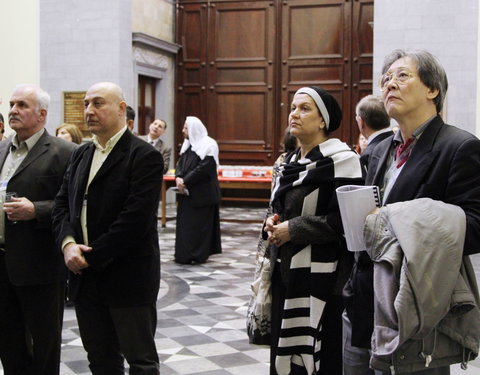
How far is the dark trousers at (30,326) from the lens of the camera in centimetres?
377

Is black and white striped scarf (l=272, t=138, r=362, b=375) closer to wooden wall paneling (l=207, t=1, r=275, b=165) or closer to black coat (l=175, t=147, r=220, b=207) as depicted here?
black coat (l=175, t=147, r=220, b=207)

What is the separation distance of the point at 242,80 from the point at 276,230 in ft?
42.8

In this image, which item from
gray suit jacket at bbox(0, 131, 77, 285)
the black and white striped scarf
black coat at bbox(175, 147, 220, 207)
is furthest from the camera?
black coat at bbox(175, 147, 220, 207)

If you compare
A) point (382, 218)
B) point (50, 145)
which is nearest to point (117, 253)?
point (50, 145)

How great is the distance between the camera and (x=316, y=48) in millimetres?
15523

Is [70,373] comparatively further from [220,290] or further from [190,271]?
[190,271]

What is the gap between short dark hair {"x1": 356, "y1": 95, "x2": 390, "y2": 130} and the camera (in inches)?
162

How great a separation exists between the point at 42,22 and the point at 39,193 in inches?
428

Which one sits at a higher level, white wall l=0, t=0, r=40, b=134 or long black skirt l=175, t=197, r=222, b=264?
white wall l=0, t=0, r=40, b=134

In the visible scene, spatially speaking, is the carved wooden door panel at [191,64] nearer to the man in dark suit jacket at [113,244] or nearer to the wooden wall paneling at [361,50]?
the wooden wall paneling at [361,50]

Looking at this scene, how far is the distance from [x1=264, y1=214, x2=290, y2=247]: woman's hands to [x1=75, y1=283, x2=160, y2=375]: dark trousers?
655 mm

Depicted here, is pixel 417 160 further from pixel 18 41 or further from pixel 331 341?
pixel 18 41

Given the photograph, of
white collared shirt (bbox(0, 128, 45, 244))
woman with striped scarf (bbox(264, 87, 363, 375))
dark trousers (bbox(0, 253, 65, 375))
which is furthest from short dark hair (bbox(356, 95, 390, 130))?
dark trousers (bbox(0, 253, 65, 375))

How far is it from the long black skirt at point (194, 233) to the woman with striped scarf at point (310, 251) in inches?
218
